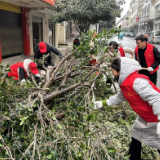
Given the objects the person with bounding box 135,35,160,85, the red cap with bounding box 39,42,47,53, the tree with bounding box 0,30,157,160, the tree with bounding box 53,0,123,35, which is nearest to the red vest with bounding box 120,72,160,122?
the tree with bounding box 0,30,157,160

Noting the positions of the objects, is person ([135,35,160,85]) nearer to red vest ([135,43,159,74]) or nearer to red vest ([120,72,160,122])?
red vest ([135,43,159,74])

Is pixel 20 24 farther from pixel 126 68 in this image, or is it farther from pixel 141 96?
pixel 141 96

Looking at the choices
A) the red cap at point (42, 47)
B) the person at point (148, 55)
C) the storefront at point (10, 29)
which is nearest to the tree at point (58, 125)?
the person at point (148, 55)

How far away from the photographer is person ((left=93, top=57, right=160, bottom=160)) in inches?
80.6

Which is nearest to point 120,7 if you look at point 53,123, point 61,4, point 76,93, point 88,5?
point 88,5

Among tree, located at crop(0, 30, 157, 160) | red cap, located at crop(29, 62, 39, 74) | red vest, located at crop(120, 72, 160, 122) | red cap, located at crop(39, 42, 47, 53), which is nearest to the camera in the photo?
tree, located at crop(0, 30, 157, 160)

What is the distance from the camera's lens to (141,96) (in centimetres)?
209

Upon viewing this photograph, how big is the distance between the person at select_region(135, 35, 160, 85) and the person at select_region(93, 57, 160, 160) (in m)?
1.88

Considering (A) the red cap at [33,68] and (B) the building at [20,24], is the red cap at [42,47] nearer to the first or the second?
(A) the red cap at [33,68]

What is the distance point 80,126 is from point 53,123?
370 mm

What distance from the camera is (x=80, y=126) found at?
222 centimetres

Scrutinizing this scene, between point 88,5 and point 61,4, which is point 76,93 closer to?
point 88,5

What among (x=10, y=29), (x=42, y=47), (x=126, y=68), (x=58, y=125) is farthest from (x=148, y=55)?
(x=10, y=29)

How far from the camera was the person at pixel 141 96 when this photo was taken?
2.05 m
